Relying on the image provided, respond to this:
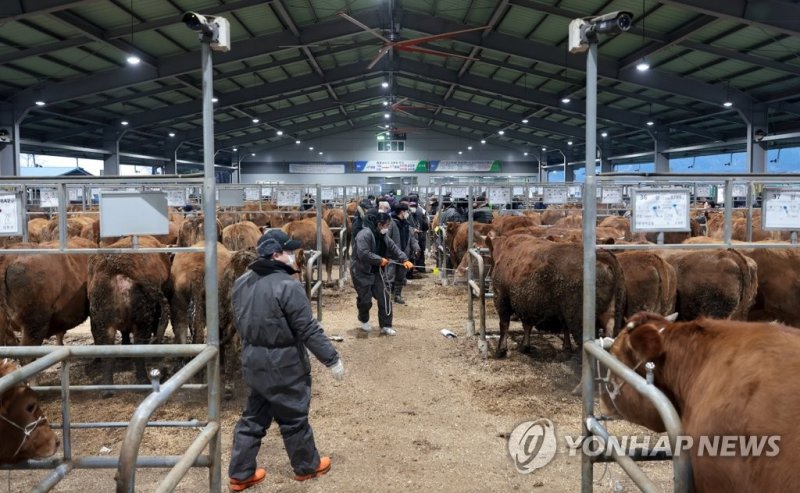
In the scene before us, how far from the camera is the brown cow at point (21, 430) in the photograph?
277 cm

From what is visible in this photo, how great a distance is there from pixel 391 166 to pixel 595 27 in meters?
39.1

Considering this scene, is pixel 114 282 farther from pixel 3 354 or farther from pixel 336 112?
pixel 336 112

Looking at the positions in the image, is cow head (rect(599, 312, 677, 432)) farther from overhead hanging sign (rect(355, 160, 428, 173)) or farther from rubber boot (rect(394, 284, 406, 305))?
overhead hanging sign (rect(355, 160, 428, 173))

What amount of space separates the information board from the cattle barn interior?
1 centimetres

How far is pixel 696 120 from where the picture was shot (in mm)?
25531

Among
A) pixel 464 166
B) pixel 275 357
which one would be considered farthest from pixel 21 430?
pixel 464 166

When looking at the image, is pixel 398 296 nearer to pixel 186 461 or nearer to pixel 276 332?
pixel 276 332

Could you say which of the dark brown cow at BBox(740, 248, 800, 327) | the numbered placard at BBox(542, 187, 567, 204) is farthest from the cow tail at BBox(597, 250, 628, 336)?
the numbered placard at BBox(542, 187, 567, 204)

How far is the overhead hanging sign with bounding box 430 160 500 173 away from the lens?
4154 centimetres

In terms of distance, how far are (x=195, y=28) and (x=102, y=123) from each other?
24.5 meters

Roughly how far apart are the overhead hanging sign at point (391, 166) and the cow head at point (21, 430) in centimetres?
3916

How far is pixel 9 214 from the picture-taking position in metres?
3.75

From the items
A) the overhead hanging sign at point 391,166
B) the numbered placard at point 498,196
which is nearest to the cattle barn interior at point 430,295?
the numbered placard at point 498,196

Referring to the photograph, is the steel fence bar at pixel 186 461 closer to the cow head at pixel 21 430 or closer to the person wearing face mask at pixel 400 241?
the cow head at pixel 21 430
